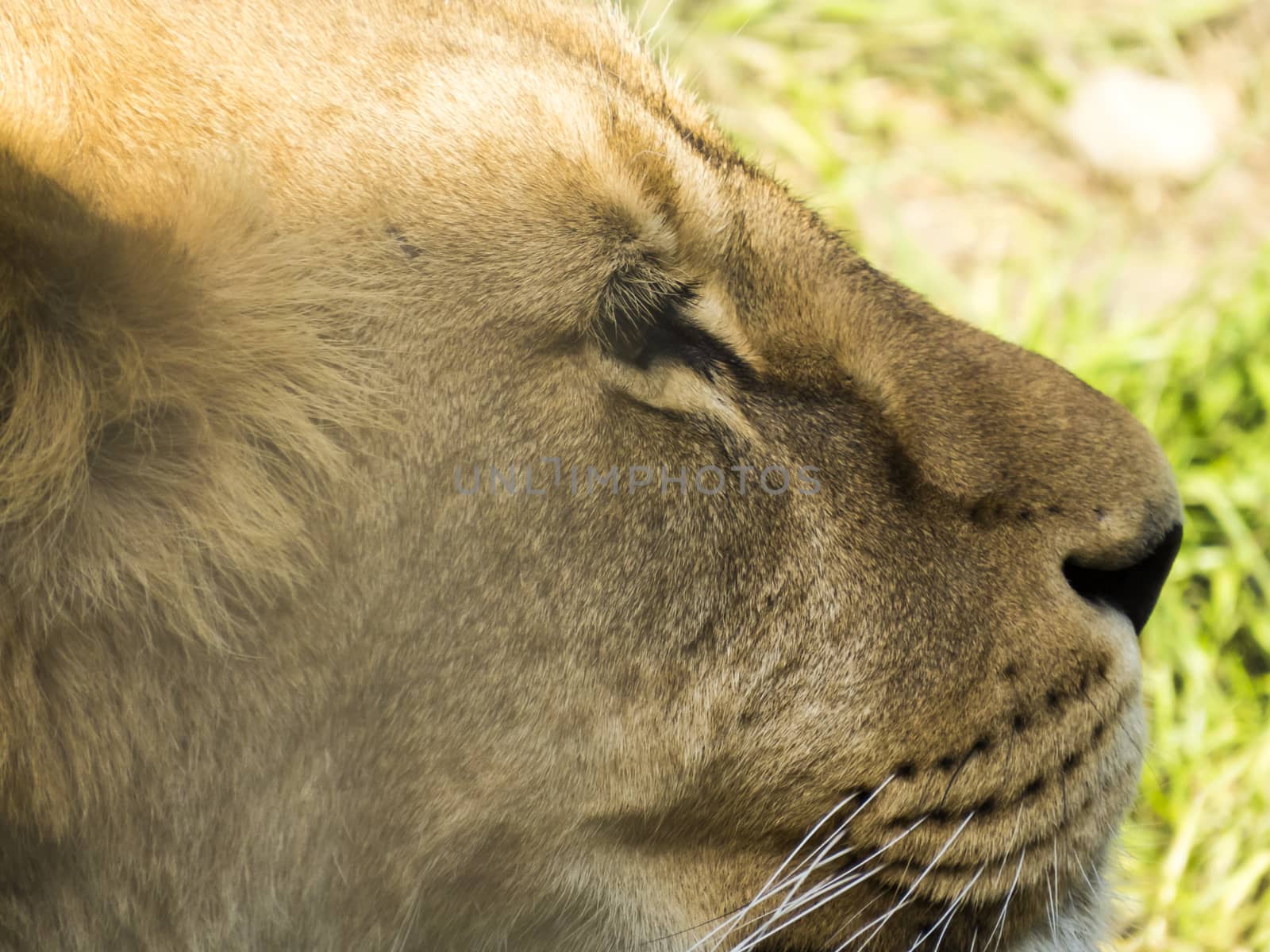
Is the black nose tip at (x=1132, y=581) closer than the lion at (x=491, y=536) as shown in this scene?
No

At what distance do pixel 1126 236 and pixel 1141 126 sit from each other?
0.48m

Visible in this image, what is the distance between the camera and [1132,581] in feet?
6.40

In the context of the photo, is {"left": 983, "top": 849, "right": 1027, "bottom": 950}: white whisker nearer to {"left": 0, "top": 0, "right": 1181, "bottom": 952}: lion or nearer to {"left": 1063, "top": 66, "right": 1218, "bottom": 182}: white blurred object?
{"left": 0, "top": 0, "right": 1181, "bottom": 952}: lion

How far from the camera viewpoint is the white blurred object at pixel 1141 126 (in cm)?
461

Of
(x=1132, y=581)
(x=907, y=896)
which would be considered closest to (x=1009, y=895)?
(x=907, y=896)

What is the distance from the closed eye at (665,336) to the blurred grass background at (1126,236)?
1.02 metres

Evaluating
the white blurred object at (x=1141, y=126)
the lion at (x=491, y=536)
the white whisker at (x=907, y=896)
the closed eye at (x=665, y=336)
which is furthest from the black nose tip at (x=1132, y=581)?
the white blurred object at (x=1141, y=126)

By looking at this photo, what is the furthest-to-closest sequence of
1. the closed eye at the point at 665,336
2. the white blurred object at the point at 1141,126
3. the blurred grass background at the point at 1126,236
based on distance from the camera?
the white blurred object at the point at 1141,126
the blurred grass background at the point at 1126,236
the closed eye at the point at 665,336

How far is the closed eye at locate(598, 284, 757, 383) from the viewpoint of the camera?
1.69 meters

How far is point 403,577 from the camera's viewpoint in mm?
1593

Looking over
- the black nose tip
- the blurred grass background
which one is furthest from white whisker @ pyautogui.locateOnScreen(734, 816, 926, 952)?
the blurred grass background

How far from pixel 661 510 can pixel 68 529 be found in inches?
26.5

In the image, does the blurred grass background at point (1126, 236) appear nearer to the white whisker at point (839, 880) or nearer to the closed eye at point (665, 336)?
the white whisker at point (839, 880)

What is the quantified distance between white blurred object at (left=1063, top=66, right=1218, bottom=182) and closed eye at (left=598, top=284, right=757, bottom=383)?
3.35 meters
